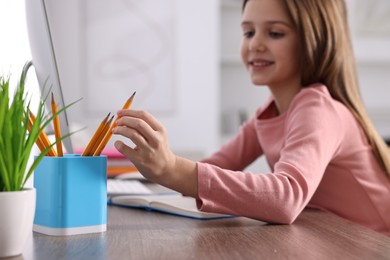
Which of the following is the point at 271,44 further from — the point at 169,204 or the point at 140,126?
the point at 140,126

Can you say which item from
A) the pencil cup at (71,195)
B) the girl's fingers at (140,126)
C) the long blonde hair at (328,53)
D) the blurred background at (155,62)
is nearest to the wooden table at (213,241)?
the pencil cup at (71,195)

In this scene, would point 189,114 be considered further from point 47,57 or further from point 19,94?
point 19,94

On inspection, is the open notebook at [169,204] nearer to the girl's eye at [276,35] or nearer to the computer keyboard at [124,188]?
the computer keyboard at [124,188]

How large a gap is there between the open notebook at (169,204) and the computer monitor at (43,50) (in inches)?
7.4

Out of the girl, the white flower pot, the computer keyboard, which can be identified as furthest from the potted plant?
the computer keyboard

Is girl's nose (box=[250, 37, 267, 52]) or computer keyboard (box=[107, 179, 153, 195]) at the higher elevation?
girl's nose (box=[250, 37, 267, 52])

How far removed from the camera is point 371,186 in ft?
4.11

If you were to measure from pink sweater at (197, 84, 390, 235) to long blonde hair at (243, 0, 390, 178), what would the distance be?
0.03 metres


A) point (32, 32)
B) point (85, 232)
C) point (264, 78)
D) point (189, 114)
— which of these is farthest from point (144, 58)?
point (85, 232)

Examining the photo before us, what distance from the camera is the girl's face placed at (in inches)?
50.3

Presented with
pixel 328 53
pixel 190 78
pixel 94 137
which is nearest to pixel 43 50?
pixel 94 137

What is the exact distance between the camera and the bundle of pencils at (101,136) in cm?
78

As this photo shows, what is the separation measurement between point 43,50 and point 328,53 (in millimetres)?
619

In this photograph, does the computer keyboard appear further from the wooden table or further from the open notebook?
the wooden table
